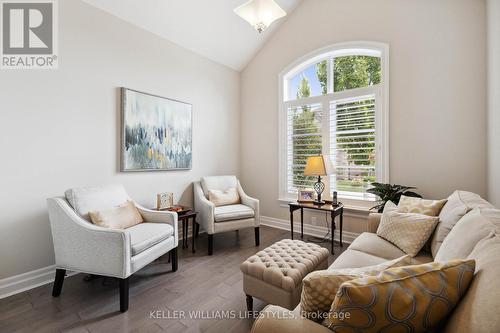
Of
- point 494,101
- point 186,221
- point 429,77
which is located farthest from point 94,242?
point 429,77

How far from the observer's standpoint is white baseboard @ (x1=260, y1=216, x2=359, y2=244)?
10.8ft

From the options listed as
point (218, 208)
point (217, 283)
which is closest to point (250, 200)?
point (218, 208)

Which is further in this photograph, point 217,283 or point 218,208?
point 218,208

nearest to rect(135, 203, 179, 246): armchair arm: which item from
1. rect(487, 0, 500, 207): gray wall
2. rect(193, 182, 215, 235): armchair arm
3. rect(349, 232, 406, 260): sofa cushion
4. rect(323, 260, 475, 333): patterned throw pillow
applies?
rect(193, 182, 215, 235): armchair arm

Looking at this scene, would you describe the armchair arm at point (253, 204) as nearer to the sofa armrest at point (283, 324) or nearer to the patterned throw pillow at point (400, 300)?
the sofa armrest at point (283, 324)

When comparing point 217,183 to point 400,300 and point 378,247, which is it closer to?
point 378,247

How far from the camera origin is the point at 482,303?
0.64 m

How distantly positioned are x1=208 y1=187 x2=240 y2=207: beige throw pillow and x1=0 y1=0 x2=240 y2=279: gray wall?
1.54 ft

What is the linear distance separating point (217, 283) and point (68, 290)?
136cm

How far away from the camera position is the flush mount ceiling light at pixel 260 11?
84.0 inches

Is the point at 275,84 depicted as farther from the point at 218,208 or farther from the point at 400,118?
the point at 218,208

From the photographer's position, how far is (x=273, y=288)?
155 cm

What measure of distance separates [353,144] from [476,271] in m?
2.67

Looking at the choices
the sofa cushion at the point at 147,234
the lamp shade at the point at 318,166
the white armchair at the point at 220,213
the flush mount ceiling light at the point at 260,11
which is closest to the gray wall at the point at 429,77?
the lamp shade at the point at 318,166
